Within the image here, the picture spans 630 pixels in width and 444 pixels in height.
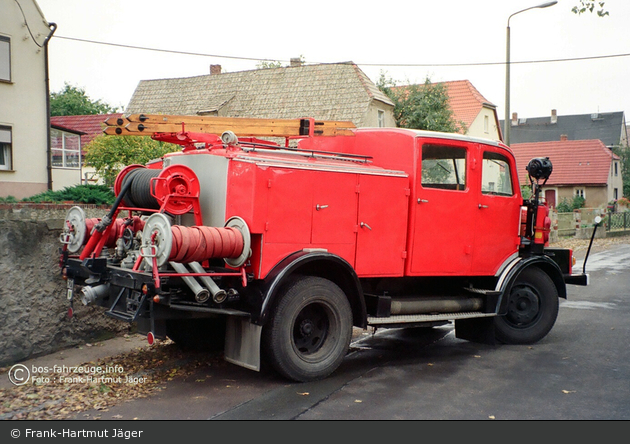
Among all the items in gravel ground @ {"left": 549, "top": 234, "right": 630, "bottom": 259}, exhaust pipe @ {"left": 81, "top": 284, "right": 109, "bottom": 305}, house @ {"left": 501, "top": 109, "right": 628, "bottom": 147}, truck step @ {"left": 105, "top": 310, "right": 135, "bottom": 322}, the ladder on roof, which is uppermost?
house @ {"left": 501, "top": 109, "right": 628, "bottom": 147}

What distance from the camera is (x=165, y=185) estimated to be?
550cm

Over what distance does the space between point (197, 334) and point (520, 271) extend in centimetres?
384

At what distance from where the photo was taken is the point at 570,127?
2977 inches

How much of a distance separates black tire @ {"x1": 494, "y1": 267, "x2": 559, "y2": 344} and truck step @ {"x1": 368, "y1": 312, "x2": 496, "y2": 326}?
0.64 m

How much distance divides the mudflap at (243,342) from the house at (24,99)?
16.8 meters

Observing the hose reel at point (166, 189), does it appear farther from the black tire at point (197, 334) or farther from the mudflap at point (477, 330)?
the mudflap at point (477, 330)

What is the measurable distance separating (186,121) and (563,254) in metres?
5.27

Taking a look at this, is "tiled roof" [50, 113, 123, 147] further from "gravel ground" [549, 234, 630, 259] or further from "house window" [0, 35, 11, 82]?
"gravel ground" [549, 234, 630, 259]

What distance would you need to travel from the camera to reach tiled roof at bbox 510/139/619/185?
49.8m

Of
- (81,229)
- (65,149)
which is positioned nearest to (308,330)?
(81,229)

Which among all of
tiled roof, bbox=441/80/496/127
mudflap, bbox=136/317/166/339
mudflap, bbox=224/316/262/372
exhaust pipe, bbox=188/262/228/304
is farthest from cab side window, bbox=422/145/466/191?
tiled roof, bbox=441/80/496/127

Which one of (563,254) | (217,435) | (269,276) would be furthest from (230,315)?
(563,254)

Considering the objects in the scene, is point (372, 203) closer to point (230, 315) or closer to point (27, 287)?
point (230, 315)

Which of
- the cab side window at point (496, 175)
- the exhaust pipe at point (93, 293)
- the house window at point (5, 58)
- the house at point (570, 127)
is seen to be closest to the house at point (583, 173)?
the house at point (570, 127)
